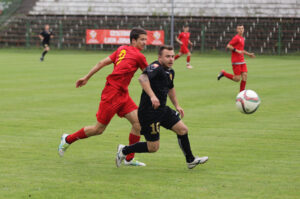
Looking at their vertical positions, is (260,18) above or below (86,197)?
below

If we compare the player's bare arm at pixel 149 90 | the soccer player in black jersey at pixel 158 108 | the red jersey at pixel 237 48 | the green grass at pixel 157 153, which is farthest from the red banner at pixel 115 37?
the player's bare arm at pixel 149 90

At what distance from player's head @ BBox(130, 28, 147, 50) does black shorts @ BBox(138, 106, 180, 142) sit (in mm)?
1016

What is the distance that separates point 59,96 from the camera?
17734 mm

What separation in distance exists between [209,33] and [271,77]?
2281 cm

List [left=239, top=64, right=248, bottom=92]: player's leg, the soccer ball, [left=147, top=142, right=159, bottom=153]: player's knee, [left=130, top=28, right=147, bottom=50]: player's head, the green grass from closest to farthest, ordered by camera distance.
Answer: the green grass → [left=147, top=142, right=159, bottom=153]: player's knee → [left=130, top=28, right=147, bottom=50]: player's head → the soccer ball → [left=239, top=64, right=248, bottom=92]: player's leg

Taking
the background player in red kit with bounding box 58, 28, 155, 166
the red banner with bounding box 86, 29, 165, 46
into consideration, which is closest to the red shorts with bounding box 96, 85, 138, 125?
the background player in red kit with bounding box 58, 28, 155, 166

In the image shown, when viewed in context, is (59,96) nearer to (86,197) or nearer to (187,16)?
(86,197)

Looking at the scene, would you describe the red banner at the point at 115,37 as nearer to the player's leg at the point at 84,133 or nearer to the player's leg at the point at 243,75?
the player's leg at the point at 243,75

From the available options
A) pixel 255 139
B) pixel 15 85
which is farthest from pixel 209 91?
pixel 255 139

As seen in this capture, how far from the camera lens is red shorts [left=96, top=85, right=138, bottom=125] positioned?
346 inches

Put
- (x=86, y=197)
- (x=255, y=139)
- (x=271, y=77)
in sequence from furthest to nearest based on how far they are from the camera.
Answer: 1. (x=271, y=77)
2. (x=255, y=139)
3. (x=86, y=197)

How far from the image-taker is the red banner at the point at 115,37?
48.0 meters

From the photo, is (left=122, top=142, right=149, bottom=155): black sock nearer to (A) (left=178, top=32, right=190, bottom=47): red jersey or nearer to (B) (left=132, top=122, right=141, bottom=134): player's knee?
(B) (left=132, top=122, right=141, bottom=134): player's knee

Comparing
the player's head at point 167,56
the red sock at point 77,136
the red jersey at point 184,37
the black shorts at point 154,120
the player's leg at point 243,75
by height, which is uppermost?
the player's head at point 167,56
